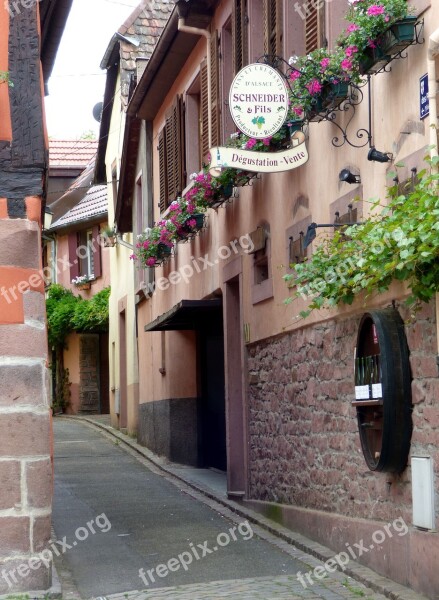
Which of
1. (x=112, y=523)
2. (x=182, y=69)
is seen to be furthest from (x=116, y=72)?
(x=112, y=523)

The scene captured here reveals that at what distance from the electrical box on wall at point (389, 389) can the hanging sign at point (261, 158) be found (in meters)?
1.94

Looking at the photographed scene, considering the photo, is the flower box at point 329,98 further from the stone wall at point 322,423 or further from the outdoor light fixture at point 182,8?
the outdoor light fixture at point 182,8

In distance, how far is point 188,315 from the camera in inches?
593

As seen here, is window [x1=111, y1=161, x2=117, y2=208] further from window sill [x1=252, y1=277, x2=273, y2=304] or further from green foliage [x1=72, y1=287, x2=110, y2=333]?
window sill [x1=252, y1=277, x2=273, y2=304]

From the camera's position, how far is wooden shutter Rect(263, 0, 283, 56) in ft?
36.3

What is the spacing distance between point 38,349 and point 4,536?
4.29ft

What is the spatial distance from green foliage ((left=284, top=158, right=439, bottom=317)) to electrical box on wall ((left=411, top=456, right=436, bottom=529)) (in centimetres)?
107

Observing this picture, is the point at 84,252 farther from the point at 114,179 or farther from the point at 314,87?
the point at 314,87

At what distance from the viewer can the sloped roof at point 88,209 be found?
28491 mm

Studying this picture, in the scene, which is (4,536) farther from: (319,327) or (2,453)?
(319,327)

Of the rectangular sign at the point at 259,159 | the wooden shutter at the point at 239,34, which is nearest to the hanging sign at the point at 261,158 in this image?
the rectangular sign at the point at 259,159

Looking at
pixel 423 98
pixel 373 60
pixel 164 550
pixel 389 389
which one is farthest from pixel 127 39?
pixel 389 389

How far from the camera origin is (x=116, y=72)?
23.0m

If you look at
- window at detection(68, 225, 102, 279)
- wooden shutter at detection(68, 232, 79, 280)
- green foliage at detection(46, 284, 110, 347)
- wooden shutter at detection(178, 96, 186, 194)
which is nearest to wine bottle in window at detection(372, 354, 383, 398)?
wooden shutter at detection(178, 96, 186, 194)
